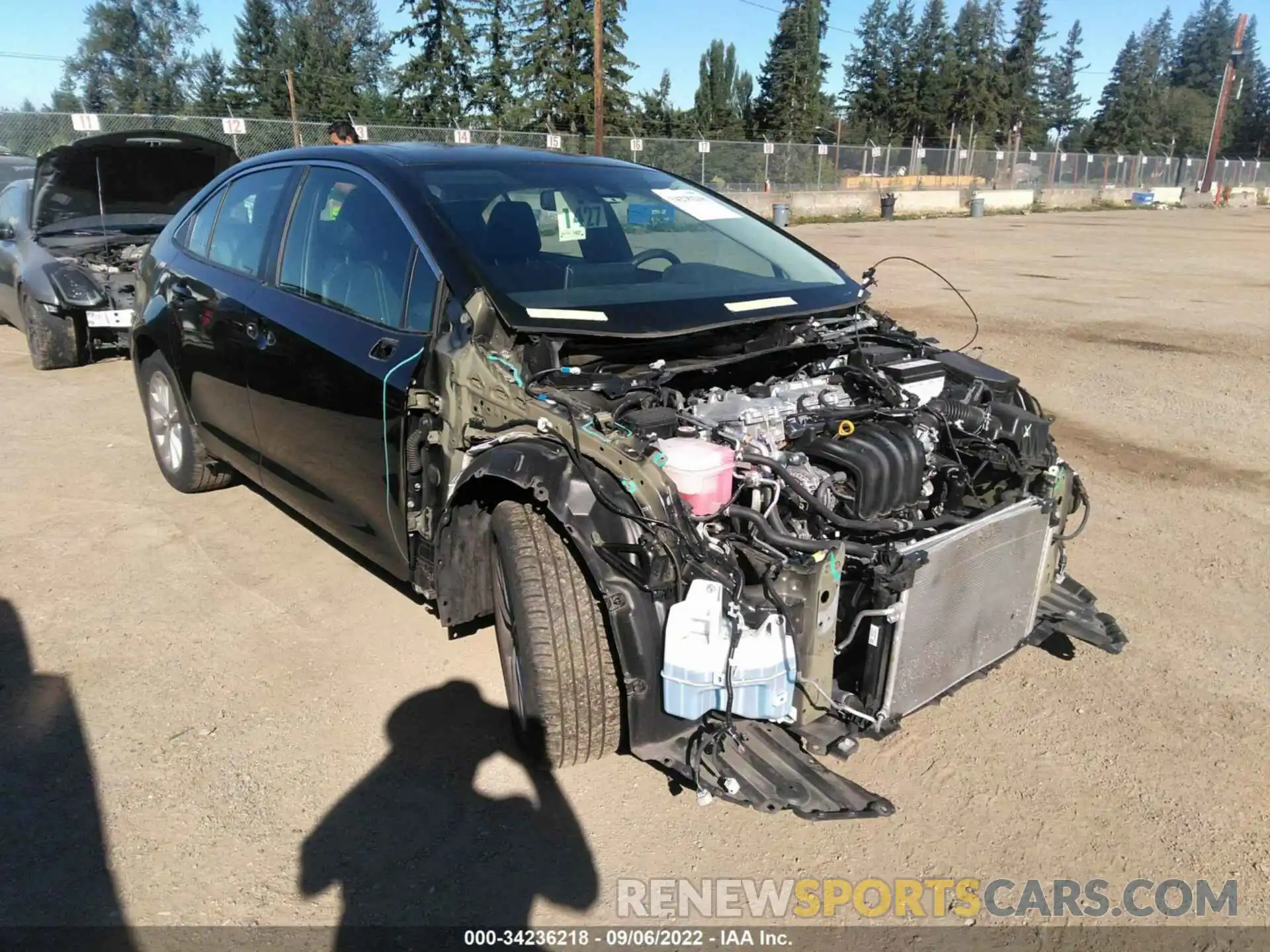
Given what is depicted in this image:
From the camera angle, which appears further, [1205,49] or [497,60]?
[1205,49]

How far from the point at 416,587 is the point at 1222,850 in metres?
2.65

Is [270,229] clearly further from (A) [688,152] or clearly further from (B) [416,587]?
(A) [688,152]

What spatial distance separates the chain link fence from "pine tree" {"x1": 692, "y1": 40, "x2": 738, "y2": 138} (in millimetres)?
27416

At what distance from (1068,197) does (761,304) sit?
4411cm

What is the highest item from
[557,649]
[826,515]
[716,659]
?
[826,515]

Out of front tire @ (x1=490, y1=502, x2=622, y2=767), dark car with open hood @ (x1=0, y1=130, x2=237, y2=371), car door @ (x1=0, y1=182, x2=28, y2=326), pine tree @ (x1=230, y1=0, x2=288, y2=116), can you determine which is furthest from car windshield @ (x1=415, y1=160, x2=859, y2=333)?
pine tree @ (x1=230, y1=0, x2=288, y2=116)

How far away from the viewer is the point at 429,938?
2303 mm

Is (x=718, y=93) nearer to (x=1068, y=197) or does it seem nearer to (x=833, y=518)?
(x=1068, y=197)

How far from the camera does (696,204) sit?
13.9 ft

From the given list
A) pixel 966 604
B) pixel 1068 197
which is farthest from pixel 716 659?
pixel 1068 197

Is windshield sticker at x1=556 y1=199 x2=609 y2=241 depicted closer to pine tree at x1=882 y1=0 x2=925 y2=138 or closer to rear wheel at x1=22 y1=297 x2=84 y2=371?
rear wheel at x1=22 y1=297 x2=84 y2=371

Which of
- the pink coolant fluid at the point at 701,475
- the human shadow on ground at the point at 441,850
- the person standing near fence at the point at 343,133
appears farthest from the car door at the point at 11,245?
the pink coolant fluid at the point at 701,475

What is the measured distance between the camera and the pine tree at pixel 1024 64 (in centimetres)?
8219

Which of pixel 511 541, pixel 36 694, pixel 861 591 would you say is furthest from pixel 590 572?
pixel 36 694
